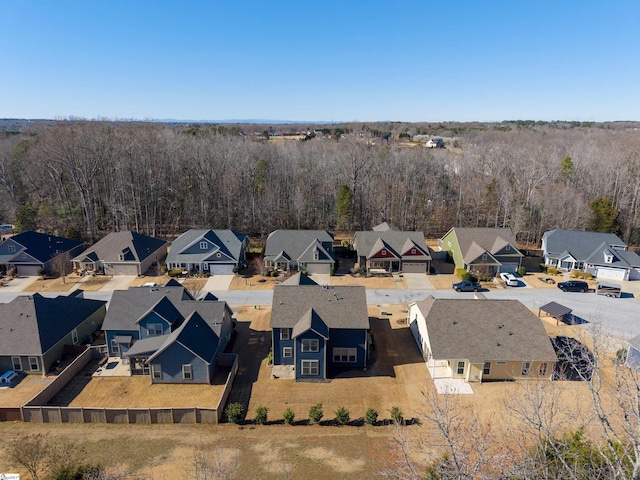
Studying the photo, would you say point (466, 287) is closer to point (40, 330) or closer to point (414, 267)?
point (414, 267)

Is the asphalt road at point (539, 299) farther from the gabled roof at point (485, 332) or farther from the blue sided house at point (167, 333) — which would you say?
the gabled roof at point (485, 332)

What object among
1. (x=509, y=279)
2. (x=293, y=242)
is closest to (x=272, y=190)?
(x=293, y=242)

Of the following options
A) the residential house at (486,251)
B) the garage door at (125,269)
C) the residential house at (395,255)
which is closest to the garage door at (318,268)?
the residential house at (395,255)

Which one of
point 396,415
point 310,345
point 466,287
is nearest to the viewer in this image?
point 396,415

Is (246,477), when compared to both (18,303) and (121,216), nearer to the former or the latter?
(18,303)

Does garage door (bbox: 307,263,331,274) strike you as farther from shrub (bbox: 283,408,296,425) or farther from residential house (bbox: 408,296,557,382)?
shrub (bbox: 283,408,296,425)

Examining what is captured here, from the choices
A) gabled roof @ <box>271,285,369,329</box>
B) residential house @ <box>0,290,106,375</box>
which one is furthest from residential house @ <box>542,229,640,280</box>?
residential house @ <box>0,290,106,375</box>
